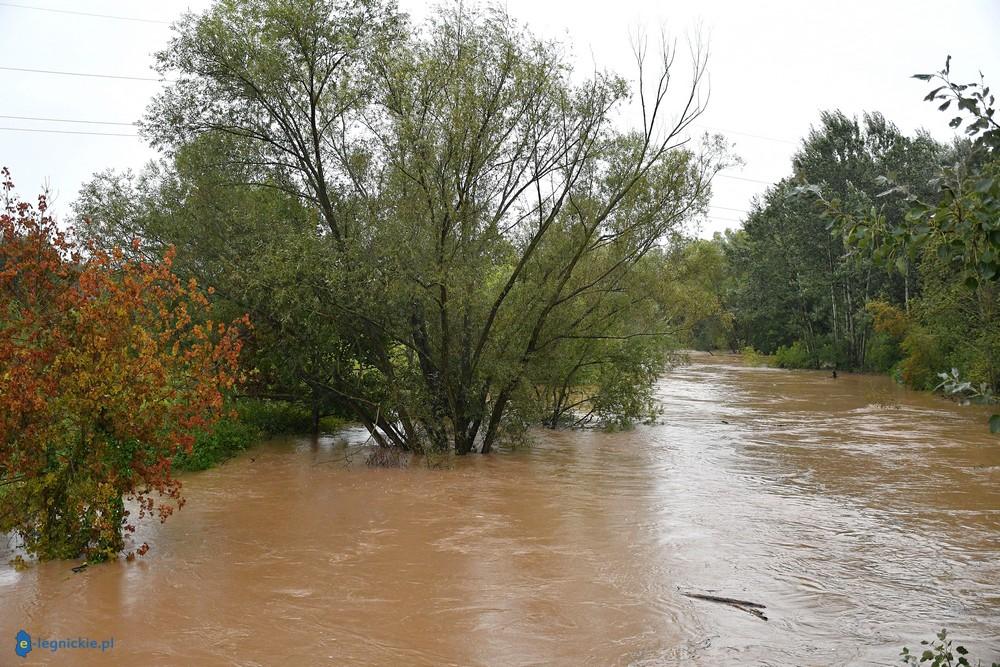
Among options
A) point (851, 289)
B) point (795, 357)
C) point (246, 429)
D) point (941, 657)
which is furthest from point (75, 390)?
point (795, 357)

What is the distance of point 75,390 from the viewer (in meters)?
7.61

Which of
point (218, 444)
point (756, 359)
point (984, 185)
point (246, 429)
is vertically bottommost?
point (218, 444)

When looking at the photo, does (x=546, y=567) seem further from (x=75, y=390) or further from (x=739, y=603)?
(x=75, y=390)

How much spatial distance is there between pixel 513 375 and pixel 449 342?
1277mm

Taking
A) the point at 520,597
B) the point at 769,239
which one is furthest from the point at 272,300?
the point at 769,239

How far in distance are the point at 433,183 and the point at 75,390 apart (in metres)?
6.80

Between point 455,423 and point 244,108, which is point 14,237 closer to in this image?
point 244,108

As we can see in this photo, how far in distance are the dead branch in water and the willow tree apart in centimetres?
673

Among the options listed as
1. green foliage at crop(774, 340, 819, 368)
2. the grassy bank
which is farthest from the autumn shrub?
green foliage at crop(774, 340, 819, 368)

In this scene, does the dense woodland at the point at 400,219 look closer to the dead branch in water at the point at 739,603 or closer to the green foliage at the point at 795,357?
the dead branch in water at the point at 739,603

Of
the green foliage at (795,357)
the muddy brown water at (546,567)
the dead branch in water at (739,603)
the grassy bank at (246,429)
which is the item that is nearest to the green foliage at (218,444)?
the grassy bank at (246,429)

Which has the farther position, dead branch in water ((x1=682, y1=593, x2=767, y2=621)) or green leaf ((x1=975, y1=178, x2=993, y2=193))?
dead branch in water ((x1=682, y1=593, x2=767, y2=621))

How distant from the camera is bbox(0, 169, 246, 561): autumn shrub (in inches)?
296

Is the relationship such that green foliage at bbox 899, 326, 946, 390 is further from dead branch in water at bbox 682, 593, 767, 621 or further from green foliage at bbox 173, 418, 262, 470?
dead branch in water at bbox 682, 593, 767, 621
